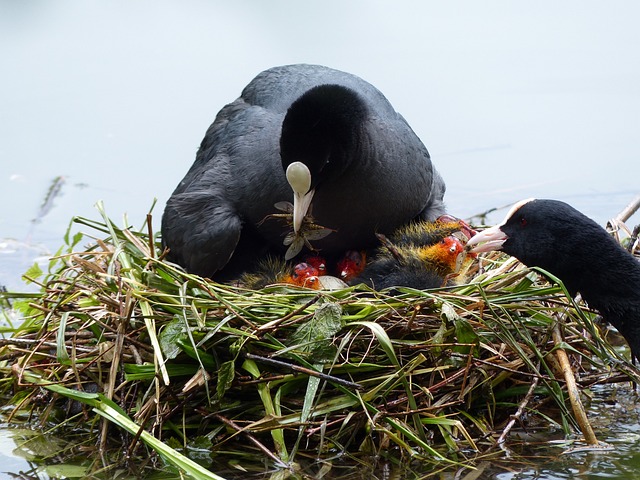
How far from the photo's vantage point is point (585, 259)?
3.37 metres

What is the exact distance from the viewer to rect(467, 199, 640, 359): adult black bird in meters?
3.36

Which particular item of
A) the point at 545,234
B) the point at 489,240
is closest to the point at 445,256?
the point at 489,240

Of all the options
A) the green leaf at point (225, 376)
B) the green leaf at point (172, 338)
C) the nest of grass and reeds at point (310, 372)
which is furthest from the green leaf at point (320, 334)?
the green leaf at point (172, 338)

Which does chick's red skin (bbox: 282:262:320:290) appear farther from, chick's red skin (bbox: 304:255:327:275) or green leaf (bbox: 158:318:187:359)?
green leaf (bbox: 158:318:187:359)

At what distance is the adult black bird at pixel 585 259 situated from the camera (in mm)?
3361

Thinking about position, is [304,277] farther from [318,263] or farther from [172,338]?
[172,338]

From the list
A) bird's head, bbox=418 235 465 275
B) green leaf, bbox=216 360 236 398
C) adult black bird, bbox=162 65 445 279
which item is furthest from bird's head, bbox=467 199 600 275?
green leaf, bbox=216 360 236 398

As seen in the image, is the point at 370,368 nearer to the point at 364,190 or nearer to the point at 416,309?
the point at 416,309

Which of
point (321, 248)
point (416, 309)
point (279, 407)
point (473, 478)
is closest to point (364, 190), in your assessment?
point (321, 248)

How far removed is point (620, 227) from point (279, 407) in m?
1.67

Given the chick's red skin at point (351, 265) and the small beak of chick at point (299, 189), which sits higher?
the small beak of chick at point (299, 189)

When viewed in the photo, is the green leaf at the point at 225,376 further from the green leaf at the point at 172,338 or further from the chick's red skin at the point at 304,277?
the chick's red skin at the point at 304,277

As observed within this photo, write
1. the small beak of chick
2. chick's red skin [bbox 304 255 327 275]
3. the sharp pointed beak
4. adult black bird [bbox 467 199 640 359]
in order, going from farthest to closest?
1. chick's red skin [bbox 304 255 327 275]
2. the small beak of chick
3. the sharp pointed beak
4. adult black bird [bbox 467 199 640 359]

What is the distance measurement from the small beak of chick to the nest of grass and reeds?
1.29 ft
